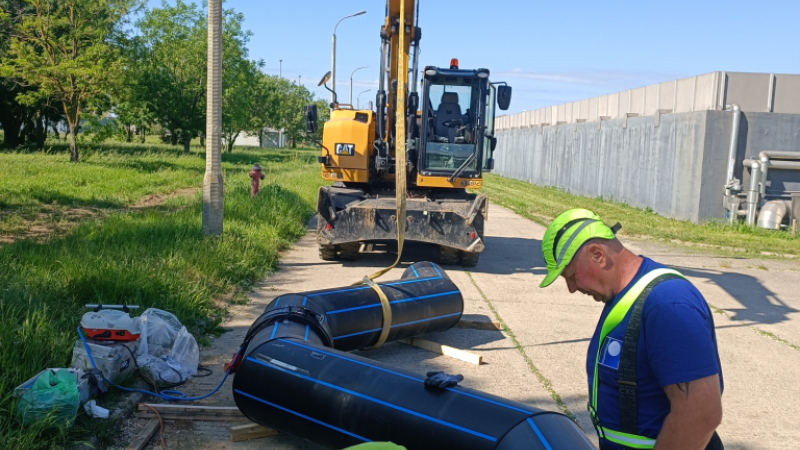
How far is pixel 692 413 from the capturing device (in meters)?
2.35

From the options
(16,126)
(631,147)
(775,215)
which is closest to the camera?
(775,215)

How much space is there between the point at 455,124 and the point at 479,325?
5.01 metres

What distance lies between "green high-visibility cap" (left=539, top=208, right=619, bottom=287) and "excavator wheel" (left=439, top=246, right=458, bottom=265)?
27.2ft

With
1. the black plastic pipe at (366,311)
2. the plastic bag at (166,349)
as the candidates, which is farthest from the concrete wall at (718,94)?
the plastic bag at (166,349)

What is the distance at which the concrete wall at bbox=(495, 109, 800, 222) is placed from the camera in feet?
60.2

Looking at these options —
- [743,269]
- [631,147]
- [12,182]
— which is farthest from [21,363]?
[631,147]

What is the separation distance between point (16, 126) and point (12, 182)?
794 inches

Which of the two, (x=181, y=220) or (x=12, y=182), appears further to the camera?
(x=12, y=182)

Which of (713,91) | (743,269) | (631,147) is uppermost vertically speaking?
(713,91)

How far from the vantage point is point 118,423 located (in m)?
4.52

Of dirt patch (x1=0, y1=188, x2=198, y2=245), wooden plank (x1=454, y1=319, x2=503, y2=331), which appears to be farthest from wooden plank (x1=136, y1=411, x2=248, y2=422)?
dirt patch (x1=0, y1=188, x2=198, y2=245)

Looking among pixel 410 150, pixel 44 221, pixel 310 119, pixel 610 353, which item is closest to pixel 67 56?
pixel 44 221

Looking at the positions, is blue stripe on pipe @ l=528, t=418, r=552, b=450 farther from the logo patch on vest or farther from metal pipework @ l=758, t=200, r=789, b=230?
metal pipework @ l=758, t=200, r=789, b=230

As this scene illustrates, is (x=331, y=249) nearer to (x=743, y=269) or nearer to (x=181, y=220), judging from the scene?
(x=181, y=220)
